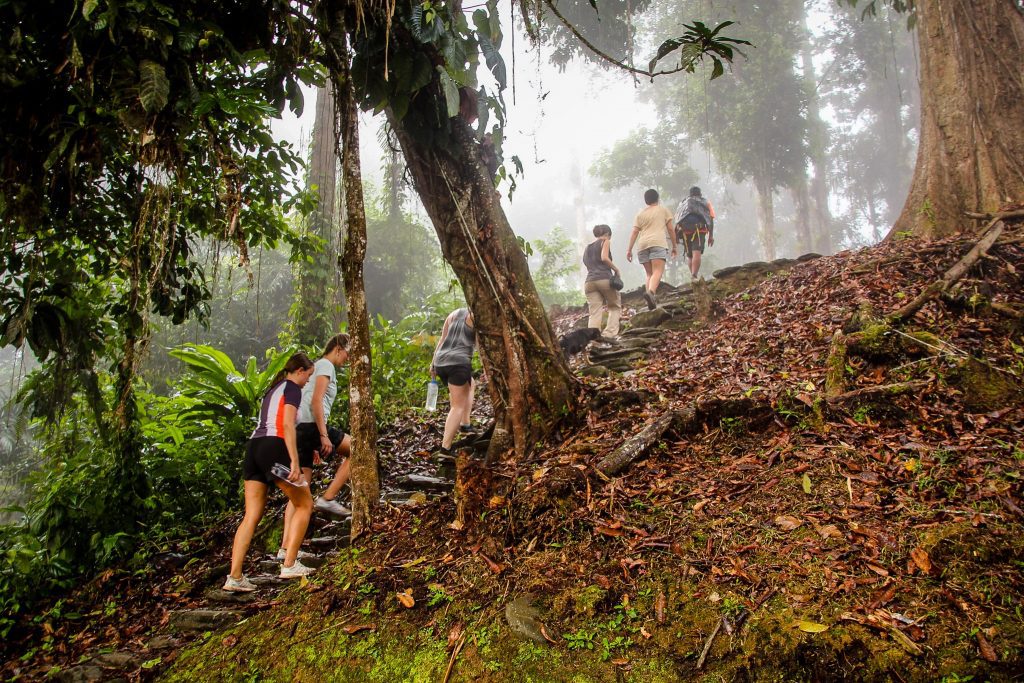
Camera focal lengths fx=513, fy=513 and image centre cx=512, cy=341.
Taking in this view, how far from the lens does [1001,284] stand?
4418 millimetres

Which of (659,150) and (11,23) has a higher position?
(659,150)

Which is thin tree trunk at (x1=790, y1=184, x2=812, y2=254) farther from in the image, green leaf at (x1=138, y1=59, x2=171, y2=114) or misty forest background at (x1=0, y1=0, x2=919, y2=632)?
green leaf at (x1=138, y1=59, x2=171, y2=114)

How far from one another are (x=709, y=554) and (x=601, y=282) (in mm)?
5283

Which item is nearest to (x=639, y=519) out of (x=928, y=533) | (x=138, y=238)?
(x=928, y=533)

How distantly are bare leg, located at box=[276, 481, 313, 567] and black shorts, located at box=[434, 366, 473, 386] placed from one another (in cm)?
177

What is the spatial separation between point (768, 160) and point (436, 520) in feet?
64.9

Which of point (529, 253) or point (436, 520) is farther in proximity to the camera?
point (529, 253)

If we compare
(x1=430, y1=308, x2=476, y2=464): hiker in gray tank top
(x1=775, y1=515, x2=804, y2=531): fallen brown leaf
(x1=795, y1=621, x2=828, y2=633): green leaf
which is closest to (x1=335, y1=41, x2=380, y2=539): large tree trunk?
(x1=430, y1=308, x2=476, y2=464): hiker in gray tank top

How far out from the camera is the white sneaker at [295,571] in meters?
3.60

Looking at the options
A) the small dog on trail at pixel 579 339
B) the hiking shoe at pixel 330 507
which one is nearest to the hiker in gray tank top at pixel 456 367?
the hiking shoe at pixel 330 507

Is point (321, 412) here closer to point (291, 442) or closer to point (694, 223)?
point (291, 442)

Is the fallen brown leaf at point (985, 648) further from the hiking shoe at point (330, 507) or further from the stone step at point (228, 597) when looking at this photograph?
the hiking shoe at point (330, 507)

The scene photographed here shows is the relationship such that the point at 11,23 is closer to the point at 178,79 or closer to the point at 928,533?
the point at 178,79

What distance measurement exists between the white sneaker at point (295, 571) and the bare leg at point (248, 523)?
1.00 feet
